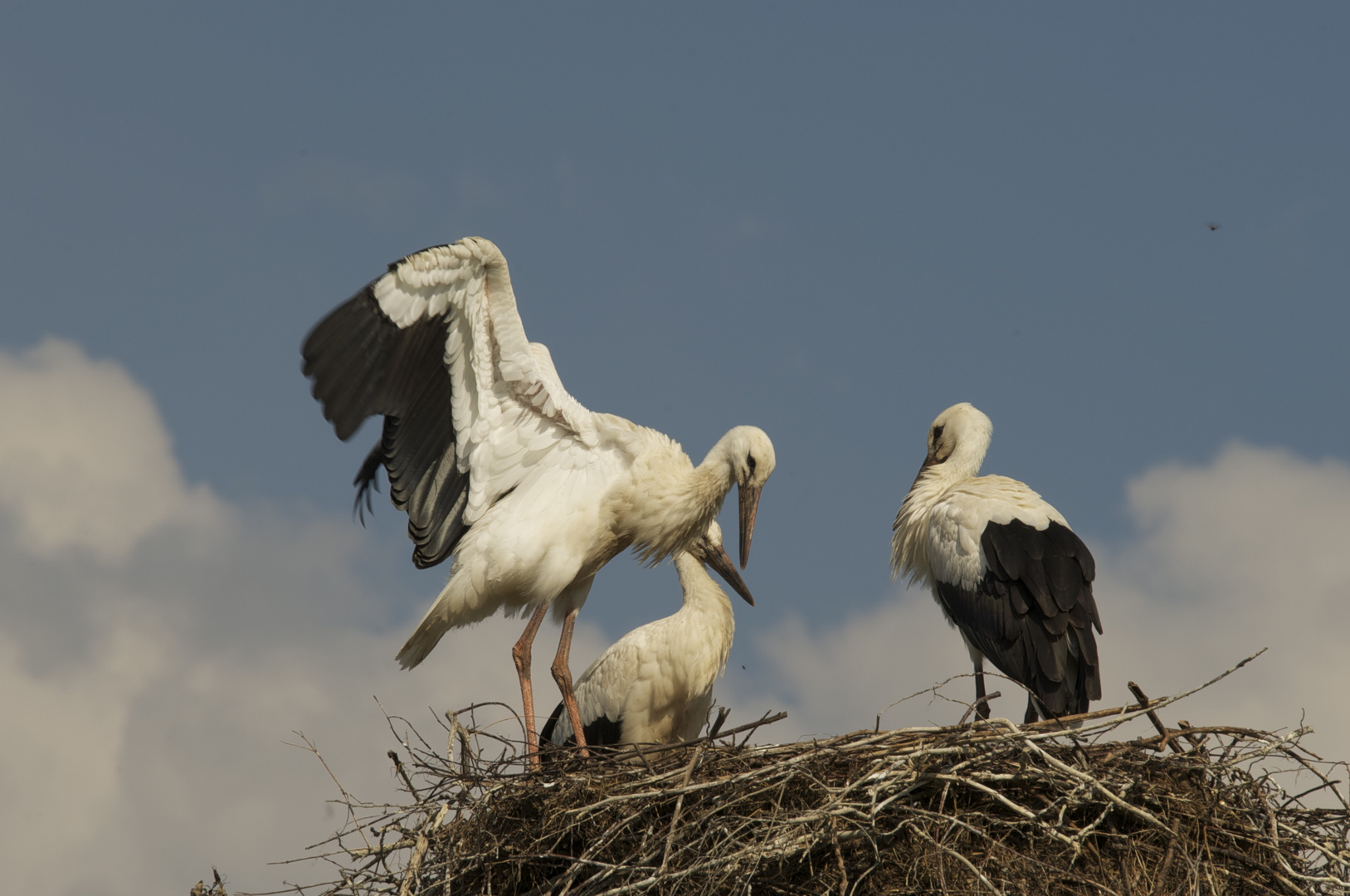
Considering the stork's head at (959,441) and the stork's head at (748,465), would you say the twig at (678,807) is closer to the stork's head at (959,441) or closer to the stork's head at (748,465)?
the stork's head at (748,465)

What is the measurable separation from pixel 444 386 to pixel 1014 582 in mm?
2645

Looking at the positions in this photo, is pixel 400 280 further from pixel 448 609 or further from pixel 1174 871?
pixel 1174 871

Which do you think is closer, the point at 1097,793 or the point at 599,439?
the point at 1097,793

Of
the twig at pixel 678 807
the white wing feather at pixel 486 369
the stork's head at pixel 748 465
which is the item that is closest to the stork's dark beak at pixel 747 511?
the stork's head at pixel 748 465

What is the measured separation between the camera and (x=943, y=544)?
6.67 meters

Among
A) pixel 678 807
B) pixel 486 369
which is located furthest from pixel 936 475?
pixel 678 807

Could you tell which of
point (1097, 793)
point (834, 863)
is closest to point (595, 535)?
point (834, 863)

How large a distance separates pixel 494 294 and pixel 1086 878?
3.26 metres

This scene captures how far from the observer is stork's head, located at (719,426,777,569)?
6516 millimetres

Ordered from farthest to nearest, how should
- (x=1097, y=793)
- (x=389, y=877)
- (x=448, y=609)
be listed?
(x=448, y=609), (x=389, y=877), (x=1097, y=793)

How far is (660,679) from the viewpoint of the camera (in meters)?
7.18

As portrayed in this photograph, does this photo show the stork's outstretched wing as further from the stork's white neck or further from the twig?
the twig

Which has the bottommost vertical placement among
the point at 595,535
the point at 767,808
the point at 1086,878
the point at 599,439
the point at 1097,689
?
the point at 1086,878

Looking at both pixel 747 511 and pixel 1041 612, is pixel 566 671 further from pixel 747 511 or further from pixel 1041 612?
pixel 1041 612
